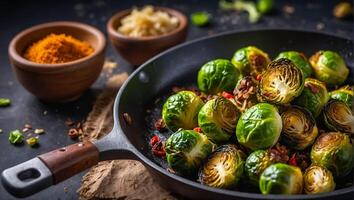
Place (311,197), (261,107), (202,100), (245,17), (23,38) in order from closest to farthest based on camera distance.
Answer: (311,197)
(261,107)
(202,100)
(23,38)
(245,17)

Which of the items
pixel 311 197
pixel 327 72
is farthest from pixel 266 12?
pixel 311 197


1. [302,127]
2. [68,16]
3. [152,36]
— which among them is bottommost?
[68,16]

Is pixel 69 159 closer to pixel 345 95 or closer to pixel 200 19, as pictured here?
pixel 345 95

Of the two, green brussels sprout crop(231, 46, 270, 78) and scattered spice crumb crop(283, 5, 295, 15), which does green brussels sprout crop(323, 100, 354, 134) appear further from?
scattered spice crumb crop(283, 5, 295, 15)

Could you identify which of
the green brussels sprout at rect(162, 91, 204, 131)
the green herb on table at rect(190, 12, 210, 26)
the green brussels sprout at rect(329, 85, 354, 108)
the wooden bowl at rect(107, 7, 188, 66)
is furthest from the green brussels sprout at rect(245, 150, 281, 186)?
the green herb on table at rect(190, 12, 210, 26)

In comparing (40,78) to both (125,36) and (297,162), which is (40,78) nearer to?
(125,36)

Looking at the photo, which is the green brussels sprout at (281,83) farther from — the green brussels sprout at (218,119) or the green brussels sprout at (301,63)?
the green brussels sprout at (301,63)
